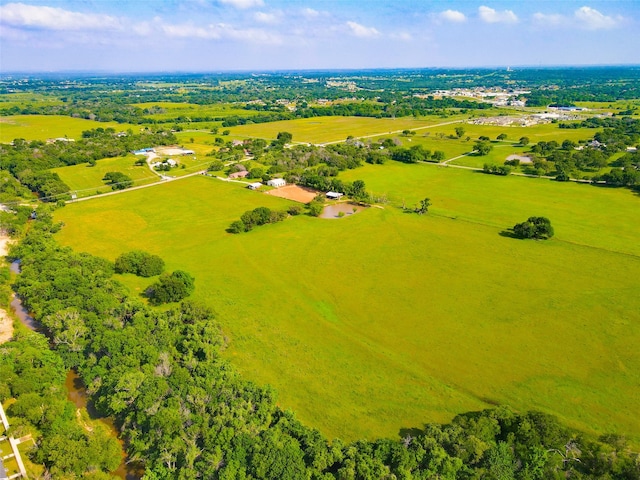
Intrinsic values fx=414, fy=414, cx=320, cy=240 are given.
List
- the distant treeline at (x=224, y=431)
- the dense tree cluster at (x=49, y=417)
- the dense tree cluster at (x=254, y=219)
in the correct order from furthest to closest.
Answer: the dense tree cluster at (x=254, y=219), the dense tree cluster at (x=49, y=417), the distant treeline at (x=224, y=431)

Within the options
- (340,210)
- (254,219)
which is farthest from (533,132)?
(254,219)

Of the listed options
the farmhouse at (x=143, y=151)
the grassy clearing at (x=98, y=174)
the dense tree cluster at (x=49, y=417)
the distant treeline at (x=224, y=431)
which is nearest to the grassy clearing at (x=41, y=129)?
the farmhouse at (x=143, y=151)

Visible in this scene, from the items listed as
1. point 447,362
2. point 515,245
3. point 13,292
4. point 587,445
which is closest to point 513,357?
point 447,362

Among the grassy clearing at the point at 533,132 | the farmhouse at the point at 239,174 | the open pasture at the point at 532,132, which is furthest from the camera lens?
the open pasture at the point at 532,132

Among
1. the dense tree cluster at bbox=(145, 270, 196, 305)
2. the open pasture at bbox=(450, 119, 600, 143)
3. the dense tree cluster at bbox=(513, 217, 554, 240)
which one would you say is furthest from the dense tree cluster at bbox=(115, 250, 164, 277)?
Answer: the open pasture at bbox=(450, 119, 600, 143)

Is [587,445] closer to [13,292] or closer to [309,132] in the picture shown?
[13,292]

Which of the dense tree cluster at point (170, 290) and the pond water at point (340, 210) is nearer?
the dense tree cluster at point (170, 290)

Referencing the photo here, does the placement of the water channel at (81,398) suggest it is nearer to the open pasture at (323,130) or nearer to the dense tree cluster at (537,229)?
the dense tree cluster at (537,229)
